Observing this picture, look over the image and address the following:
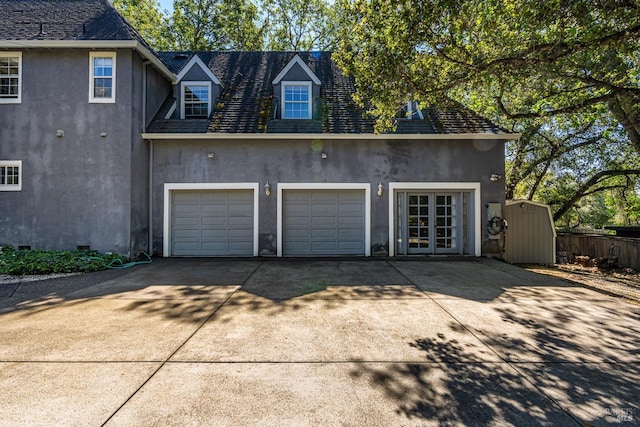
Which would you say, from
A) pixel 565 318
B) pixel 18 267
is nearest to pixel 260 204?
pixel 18 267

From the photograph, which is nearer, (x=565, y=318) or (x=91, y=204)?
(x=565, y=318)

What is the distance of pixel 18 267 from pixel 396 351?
8.59 meters

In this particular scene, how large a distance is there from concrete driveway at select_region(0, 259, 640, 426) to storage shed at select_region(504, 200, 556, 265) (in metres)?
4.51

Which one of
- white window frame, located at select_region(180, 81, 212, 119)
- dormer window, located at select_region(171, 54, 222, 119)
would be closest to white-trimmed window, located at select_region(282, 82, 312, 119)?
dormer window, located at select_region(171, 54, 222, 119)

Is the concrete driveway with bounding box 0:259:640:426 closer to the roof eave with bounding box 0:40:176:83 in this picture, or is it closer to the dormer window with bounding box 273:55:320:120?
the roof eave with bounding box 0:40:176:83

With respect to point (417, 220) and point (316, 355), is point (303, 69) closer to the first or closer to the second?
point (417, 220)

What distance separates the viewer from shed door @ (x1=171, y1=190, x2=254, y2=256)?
10.1 m

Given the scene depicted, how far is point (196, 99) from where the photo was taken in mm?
10961

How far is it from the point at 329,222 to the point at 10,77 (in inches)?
404

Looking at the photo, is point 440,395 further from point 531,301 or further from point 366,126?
point 366,126

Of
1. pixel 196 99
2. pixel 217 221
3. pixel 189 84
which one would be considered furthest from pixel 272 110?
pixel 217 221

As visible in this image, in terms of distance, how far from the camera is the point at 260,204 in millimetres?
9969

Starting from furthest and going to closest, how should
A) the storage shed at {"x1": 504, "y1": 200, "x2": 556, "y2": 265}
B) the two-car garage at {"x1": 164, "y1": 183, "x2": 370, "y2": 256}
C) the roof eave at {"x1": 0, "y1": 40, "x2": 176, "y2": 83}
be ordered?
the storage shed at {"x1": 504, "y1": 200, "x2": 556, "y2": 265}
the two-car garage at {"x1": 164, "y1": 183, "x2": 370, "y2": 256}
the roof eave at {"x1": 0, "y1": 40, "x2": 176, "y2": 83}

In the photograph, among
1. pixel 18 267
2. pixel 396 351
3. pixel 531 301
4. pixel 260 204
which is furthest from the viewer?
pixel 260 204
